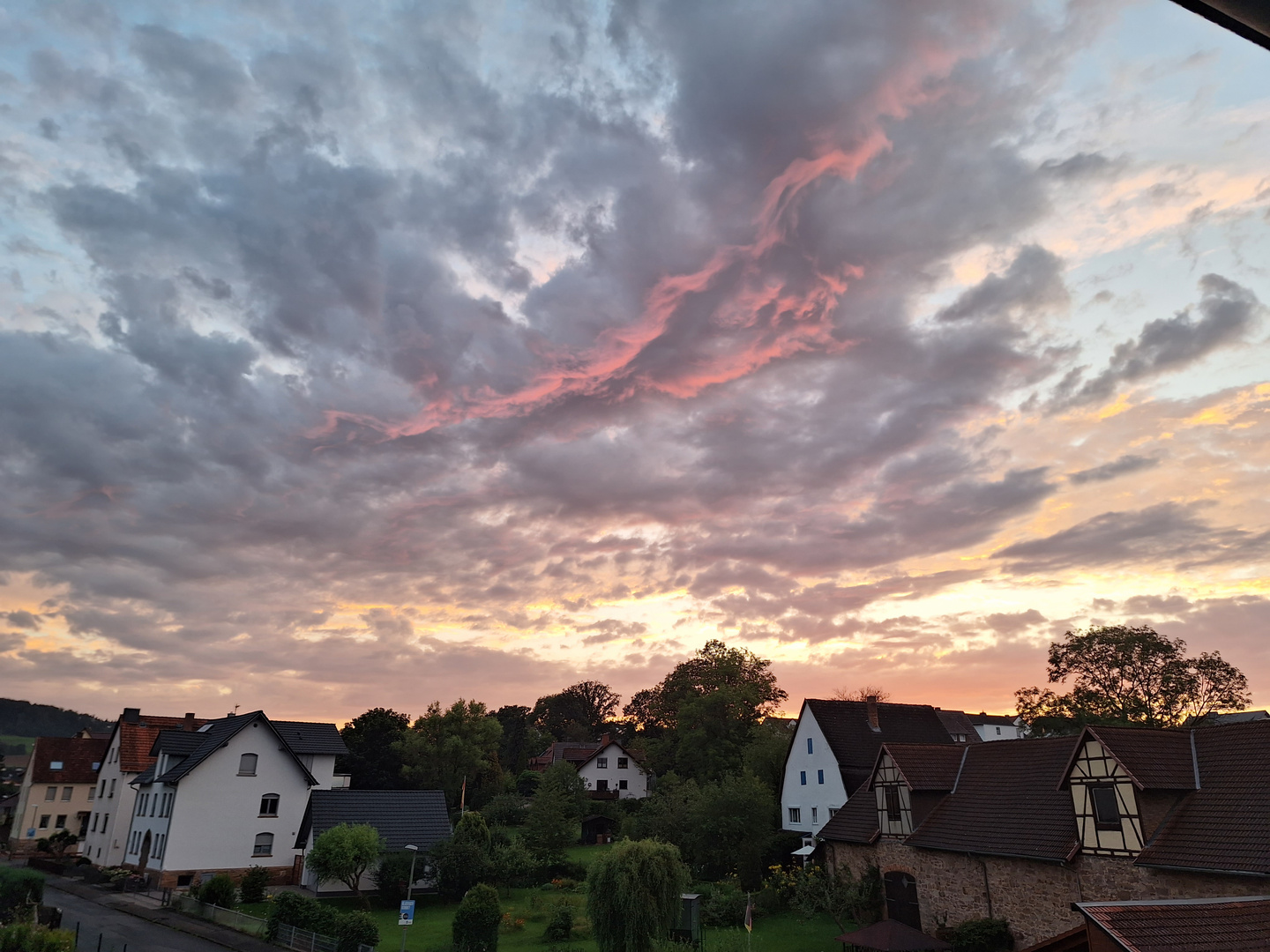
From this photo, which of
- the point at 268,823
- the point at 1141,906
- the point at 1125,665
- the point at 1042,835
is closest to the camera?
the point at 1141,906

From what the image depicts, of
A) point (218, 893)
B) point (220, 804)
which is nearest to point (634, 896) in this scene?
point (218, 893)

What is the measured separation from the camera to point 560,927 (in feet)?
117

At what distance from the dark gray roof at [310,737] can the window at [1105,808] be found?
49655 millimetres

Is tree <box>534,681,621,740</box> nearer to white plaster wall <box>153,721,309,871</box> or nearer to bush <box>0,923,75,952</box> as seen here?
white plaster wall <box>153,721,309,871</box>

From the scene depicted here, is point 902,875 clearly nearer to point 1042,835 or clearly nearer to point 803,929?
point 803,929

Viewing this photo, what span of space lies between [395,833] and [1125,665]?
4745 centimetres

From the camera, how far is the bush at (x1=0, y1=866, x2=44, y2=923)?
30406 millimetres

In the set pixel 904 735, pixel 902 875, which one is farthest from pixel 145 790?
pixel 904 735

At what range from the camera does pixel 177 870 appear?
1763 inches

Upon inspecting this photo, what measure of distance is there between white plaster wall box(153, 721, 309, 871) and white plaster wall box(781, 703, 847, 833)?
108 feet

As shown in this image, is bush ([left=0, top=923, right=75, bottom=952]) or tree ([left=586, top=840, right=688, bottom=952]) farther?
tree ([left=586, top=840, right=688, bottom=952])

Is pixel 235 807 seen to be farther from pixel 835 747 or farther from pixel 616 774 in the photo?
pixel 616 774

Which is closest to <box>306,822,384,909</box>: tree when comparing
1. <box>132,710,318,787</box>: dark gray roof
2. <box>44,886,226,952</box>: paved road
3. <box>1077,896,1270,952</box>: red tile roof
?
<box>44,886,226,952</box>: paved road

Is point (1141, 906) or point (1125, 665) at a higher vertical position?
point (1125, 665)
